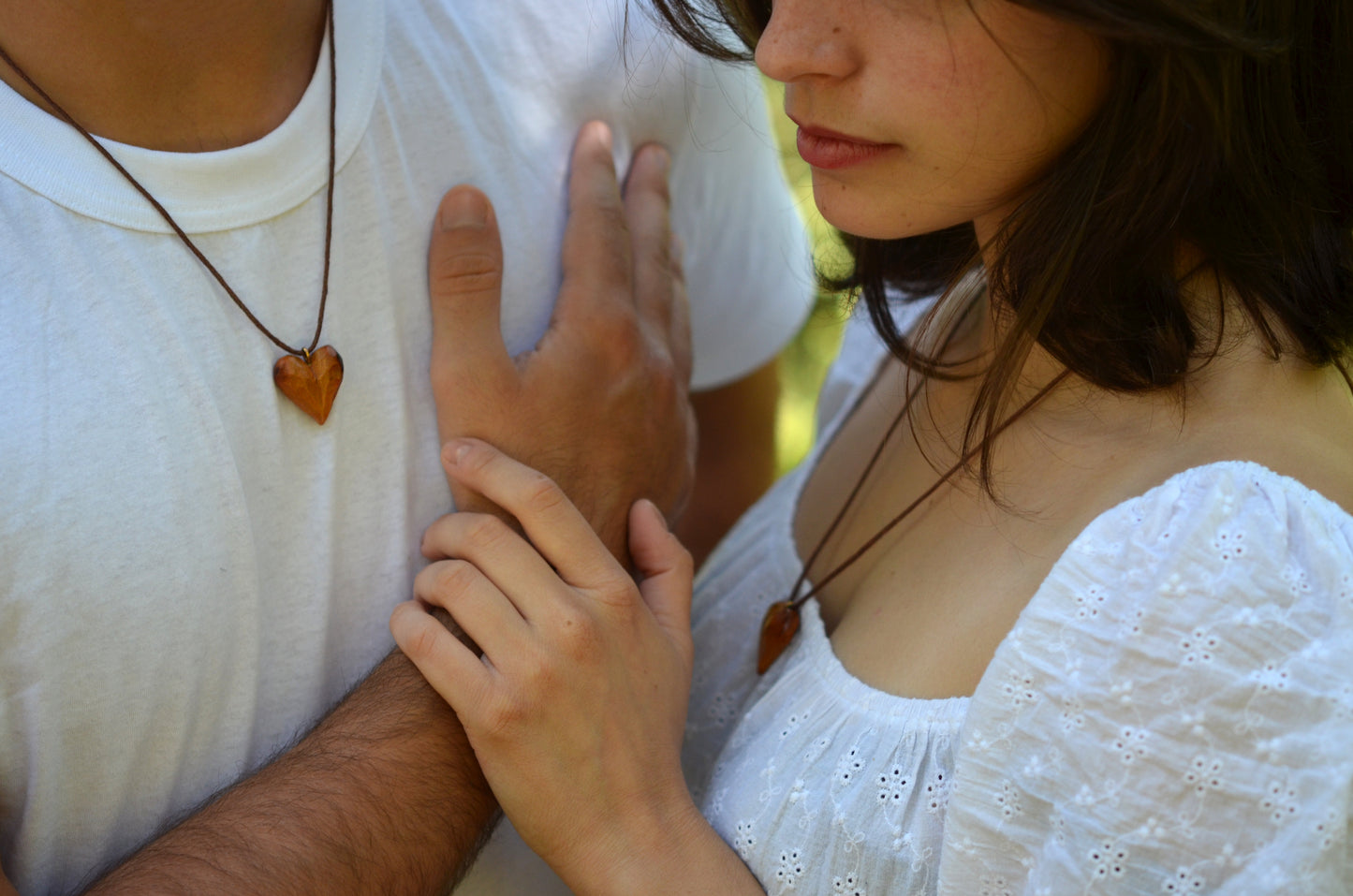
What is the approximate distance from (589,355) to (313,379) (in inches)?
14.2

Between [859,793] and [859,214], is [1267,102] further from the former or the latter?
[859,793]

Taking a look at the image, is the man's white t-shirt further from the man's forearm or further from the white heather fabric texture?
the white heather fabric texture

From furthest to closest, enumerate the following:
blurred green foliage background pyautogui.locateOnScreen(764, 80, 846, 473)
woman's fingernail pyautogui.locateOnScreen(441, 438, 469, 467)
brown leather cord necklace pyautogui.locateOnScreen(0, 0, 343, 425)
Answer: blurred green foliage background pyautogui.locateOnScreen(764, 80, 846, 473)
woman's fingernail pyautogui.locateOnScreen(441, 438, 469, 467)
brown leather cord necklace pyautogui.locateOnScreen(0, 0, 343, 425)

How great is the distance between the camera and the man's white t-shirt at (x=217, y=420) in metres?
1.03

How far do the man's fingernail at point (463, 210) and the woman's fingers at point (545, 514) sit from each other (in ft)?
0.94

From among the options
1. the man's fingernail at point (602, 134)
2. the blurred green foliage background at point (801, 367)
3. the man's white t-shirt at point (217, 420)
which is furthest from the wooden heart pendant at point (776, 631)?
the blurred green foliage background at point (801, 367)

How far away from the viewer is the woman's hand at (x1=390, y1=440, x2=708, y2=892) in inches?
45.1

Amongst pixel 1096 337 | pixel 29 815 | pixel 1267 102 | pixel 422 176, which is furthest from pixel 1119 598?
pixel 29 815

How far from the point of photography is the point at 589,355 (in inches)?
54.6

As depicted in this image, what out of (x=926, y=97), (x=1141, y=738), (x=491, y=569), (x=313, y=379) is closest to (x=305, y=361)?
(x=313, y=379)

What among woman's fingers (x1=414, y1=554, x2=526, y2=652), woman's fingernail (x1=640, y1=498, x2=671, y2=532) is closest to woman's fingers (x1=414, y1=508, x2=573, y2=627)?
woman's fingers (x1=414, y1=554, x2=526, y2=652)

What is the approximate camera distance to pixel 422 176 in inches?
52.9

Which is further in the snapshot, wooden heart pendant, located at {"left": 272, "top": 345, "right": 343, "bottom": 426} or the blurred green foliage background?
the blurred green foliage background

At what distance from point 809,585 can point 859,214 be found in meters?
0.55
